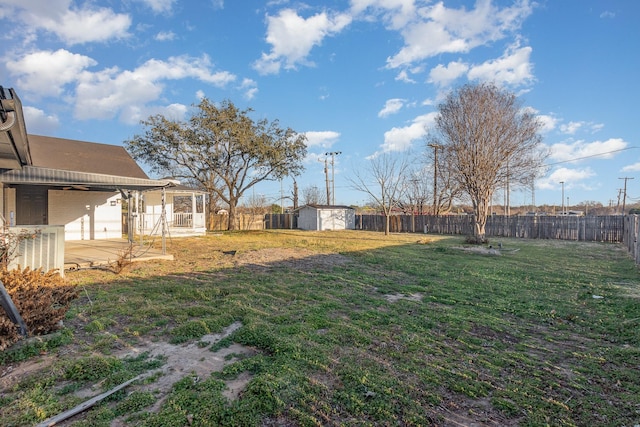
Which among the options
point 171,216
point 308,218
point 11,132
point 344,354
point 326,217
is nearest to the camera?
point 344,354

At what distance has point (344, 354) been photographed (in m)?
3.13

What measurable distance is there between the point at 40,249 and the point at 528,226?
21594mm

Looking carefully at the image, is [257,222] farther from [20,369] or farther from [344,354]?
[344,354]

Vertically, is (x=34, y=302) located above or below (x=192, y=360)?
above

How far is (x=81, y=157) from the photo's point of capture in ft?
47.0

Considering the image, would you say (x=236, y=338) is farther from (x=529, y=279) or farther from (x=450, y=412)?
(x=529, y=279)

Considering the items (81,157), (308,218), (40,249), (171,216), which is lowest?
(40,249)

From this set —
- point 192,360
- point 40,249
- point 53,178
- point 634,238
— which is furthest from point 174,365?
point 634,238

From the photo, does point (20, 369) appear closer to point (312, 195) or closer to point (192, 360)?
point (192, 360)

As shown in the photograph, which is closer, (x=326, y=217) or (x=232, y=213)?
(x=232, y=213)

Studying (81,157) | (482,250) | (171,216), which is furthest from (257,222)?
(482,250)

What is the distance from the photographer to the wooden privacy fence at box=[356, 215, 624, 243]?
54.1ft

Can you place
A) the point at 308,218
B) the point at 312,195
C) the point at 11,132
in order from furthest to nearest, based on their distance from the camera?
the point at 312,195 < the point at 308,218 < the point at 11,132

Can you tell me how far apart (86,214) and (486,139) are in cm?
1674
